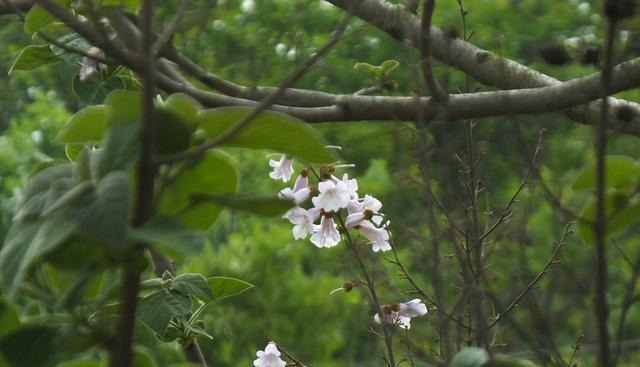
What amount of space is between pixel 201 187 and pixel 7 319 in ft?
0.70

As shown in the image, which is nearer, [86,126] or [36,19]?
[86,126]

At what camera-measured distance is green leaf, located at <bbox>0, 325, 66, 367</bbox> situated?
0.95m

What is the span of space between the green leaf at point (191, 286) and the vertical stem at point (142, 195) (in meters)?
0.68

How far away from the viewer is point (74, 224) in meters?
0.87

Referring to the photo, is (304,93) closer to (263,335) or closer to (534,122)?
(534,122)

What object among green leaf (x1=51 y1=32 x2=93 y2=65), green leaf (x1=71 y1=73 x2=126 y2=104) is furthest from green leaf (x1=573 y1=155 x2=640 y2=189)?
green leaf (x1=71 y1=73 x2=126 y2=104)

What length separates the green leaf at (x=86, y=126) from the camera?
108 centimetres

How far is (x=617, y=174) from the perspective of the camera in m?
1.02

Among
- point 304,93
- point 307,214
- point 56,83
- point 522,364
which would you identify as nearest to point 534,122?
point 307,214

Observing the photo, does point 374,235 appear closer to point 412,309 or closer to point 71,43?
point 412,309

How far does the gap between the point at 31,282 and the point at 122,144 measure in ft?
0.64

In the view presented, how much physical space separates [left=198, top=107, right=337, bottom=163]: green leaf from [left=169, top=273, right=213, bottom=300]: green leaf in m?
0.59

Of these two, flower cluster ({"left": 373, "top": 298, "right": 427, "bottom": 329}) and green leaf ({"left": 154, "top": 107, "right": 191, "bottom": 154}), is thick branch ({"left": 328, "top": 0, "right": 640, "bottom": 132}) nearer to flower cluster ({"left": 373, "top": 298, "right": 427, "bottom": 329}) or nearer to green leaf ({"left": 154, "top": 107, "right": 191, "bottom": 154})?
flower cluster ({"left": 373, "top": 298, "right": 427, "bottom": 329})

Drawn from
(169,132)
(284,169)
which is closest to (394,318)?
(284,169)
